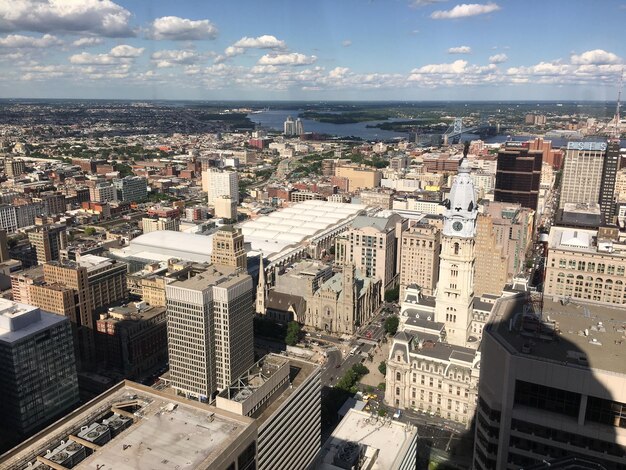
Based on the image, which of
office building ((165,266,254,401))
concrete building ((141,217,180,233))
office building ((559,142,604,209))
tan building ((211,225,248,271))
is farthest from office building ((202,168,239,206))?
office building ((165,266,254,401))

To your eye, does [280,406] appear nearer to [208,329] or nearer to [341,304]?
[208,329]

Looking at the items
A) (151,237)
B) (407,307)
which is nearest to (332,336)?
(407,307)

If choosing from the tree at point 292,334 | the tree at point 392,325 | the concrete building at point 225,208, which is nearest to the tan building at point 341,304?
the tree at point 392,325

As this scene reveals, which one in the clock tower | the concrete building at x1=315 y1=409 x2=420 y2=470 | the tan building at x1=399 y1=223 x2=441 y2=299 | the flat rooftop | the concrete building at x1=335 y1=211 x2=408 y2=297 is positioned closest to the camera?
the flat rooftop

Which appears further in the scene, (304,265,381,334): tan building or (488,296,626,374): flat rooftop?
(304,265,381,334): tan building

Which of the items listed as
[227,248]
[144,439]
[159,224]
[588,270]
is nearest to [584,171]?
[588,270]

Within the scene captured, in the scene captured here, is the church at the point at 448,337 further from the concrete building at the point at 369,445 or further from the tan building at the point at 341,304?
the concrete building at the point at 369,445

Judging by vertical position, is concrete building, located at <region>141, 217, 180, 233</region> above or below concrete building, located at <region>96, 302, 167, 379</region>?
above

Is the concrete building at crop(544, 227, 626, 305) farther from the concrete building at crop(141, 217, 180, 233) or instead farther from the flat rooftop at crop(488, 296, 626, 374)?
the concrete building at crop(141, 217, 180, 233)
